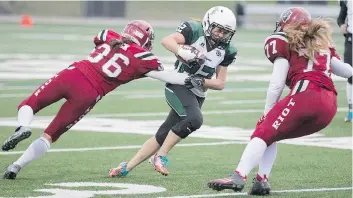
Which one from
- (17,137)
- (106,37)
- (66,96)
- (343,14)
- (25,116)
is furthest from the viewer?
(343,14)

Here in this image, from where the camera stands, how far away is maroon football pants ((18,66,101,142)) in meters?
8.91

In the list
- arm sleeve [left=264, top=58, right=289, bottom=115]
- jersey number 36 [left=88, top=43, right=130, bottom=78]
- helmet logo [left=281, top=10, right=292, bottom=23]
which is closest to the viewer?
arm sleeve [left=264, top=58, right=289, bottom=115]

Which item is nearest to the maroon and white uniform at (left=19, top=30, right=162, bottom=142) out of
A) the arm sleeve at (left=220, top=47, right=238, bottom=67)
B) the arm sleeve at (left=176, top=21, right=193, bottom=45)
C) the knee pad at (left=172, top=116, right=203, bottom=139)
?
the arm sleeve at (left=176, top=21, right=193, bottom=45)

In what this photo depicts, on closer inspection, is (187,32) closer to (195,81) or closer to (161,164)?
(195,81)

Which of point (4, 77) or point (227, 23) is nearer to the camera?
point (227, 23)

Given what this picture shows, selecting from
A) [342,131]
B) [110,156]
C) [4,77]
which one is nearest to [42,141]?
[110,156]

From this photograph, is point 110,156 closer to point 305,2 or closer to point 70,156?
point 70,156

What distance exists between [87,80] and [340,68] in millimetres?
2141

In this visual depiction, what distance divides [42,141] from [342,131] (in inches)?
203

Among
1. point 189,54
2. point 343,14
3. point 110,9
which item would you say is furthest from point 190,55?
point 110,9

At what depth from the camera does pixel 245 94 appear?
17.6 metres

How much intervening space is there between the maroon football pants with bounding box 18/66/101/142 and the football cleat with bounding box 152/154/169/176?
73 cm

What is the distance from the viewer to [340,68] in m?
8.41

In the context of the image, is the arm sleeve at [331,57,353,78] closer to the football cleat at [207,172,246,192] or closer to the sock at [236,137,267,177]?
the sock at [236,137,267,177]
